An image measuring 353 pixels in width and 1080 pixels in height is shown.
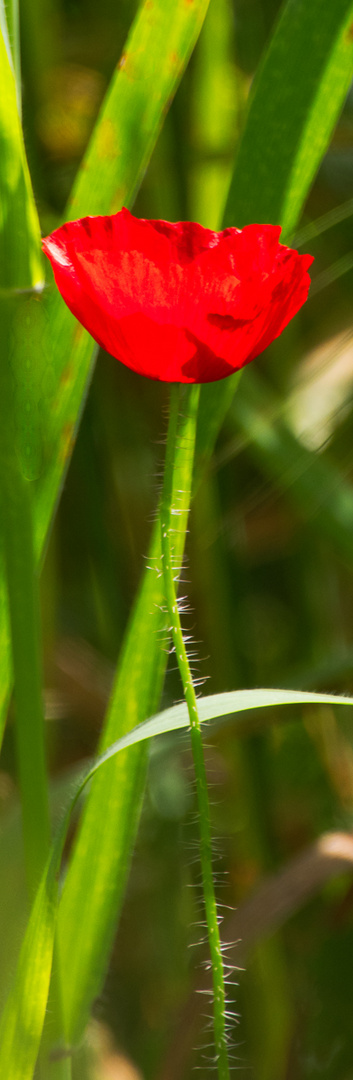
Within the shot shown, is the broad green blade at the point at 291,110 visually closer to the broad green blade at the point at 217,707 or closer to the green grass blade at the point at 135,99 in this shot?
the green grass blade at the point at 135,99

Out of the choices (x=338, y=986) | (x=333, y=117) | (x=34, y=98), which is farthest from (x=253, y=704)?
(x=34, y=98)

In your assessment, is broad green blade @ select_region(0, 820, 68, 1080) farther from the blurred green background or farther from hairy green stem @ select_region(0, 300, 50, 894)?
the blurred green background

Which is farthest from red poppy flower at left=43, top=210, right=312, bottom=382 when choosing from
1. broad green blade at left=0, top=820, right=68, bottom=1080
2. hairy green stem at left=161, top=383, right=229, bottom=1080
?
broad green blade at left=0, top=820, right=68, bottom=1080

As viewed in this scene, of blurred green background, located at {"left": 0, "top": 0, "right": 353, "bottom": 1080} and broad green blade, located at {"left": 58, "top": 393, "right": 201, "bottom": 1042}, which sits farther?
blurred green background, located at {"left": 0, "top": 0, "right": 353, "bottom": 1080}

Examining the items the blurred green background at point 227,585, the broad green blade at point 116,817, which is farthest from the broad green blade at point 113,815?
the blurred green background at point 227,585

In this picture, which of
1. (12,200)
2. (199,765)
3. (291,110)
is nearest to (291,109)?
(291,110)

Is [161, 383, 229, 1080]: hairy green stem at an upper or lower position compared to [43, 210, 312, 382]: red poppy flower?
lower

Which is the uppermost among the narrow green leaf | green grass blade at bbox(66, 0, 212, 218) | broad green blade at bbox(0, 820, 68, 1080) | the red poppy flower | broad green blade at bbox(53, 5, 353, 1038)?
green grass blade at bbox(66, 0, 212, 218)
